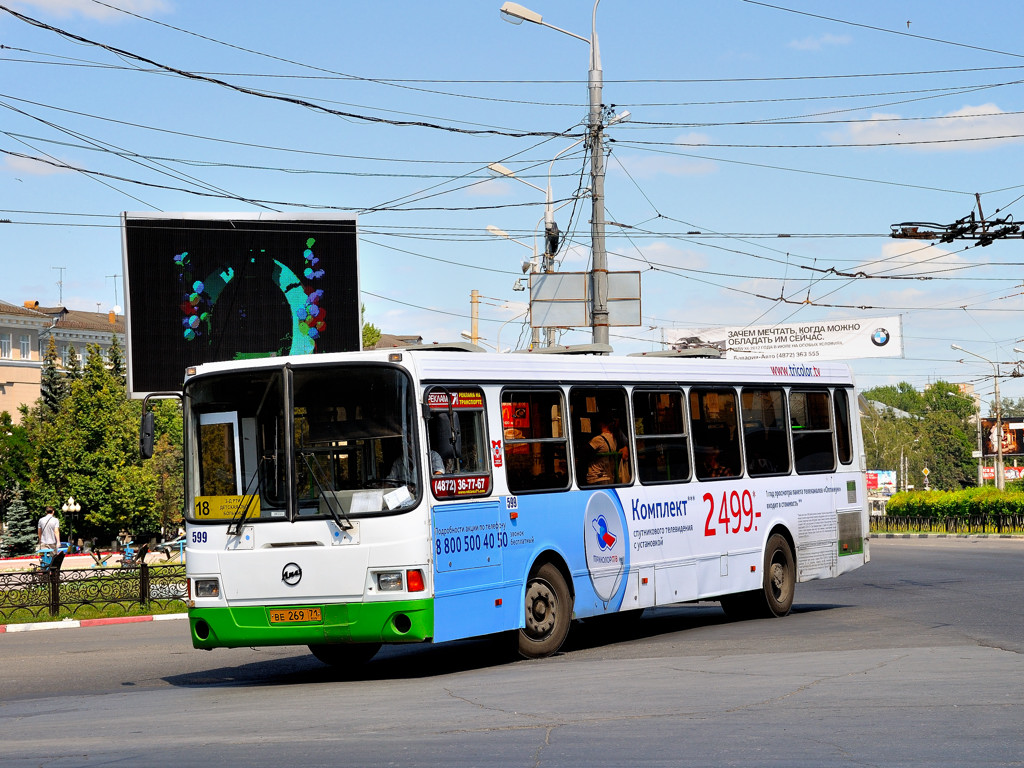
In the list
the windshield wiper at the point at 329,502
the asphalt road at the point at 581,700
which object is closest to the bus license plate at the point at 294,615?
the asphalt road at the point at 581,700

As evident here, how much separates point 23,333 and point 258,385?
114 m

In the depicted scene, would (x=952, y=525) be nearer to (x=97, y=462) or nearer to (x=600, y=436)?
(x=600, y=436)

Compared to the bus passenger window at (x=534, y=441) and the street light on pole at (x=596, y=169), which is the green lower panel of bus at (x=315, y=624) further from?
the street light on pole at (x=596, y=169)

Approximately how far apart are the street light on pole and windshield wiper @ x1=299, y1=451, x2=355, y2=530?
1206cm

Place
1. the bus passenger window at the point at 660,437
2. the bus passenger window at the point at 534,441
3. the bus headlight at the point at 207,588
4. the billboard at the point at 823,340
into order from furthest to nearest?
the billboard at the point at 823,340, the bus passenger window at the point at 660,437, the bus passenger window at the point at 534,441, the bus headlight at the point at 207,588

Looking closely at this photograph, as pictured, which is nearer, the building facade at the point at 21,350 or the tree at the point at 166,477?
the tree at the point at 166,477

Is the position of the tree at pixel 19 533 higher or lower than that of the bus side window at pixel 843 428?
lower

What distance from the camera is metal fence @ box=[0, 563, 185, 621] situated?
22.7m

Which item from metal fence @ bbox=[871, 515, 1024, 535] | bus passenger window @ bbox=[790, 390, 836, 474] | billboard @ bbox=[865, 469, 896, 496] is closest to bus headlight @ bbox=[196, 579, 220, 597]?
bus passenger window @ bbox=[790, 390, 836, 474]

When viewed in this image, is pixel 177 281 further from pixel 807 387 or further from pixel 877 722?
pixel 877 722

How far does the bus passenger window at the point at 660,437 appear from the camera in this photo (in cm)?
1399

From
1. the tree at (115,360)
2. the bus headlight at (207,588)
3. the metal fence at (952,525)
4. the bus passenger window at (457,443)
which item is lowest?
the metal fence at (952,525)

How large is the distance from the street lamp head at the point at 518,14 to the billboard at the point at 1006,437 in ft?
195

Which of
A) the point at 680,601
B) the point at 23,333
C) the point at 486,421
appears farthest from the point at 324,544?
the point at 23,333
